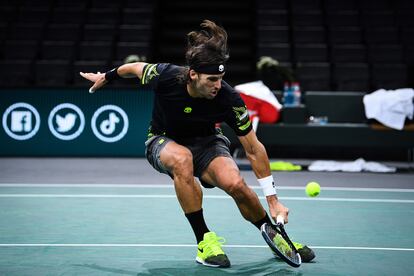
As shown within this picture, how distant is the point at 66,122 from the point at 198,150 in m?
6.29

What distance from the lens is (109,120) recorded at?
412 inches

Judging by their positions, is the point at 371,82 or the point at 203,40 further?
the point at 371,82

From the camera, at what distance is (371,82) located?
40.7 ft

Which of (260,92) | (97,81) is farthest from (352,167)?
(97,81)

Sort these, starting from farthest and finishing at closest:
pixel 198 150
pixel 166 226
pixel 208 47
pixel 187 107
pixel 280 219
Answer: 1. pixel 166 226
2. pixel 198 150
3. pixel 187 107
4. pixel 208 47
5. pixel 280 219

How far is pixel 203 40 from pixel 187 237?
1.50 meters

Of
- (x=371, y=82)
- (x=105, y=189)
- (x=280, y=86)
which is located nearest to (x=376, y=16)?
(x=371, y=82)

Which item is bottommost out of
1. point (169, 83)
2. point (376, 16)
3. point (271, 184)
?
point (271, 184)

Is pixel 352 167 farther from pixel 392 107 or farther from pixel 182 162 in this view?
pixel 182 162

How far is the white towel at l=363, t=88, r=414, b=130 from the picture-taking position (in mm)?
9562

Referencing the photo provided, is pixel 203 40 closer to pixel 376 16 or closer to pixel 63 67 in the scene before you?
pixel 63 67

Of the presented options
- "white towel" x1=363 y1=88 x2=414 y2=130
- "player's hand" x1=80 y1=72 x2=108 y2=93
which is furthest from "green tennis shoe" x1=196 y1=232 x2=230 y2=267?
"white towel" x1=363 y1=88 x2=414 y2=130

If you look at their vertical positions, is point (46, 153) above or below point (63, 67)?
below

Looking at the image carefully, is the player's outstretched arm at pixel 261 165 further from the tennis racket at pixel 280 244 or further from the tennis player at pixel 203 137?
the tennis racket at pixel 280 244
